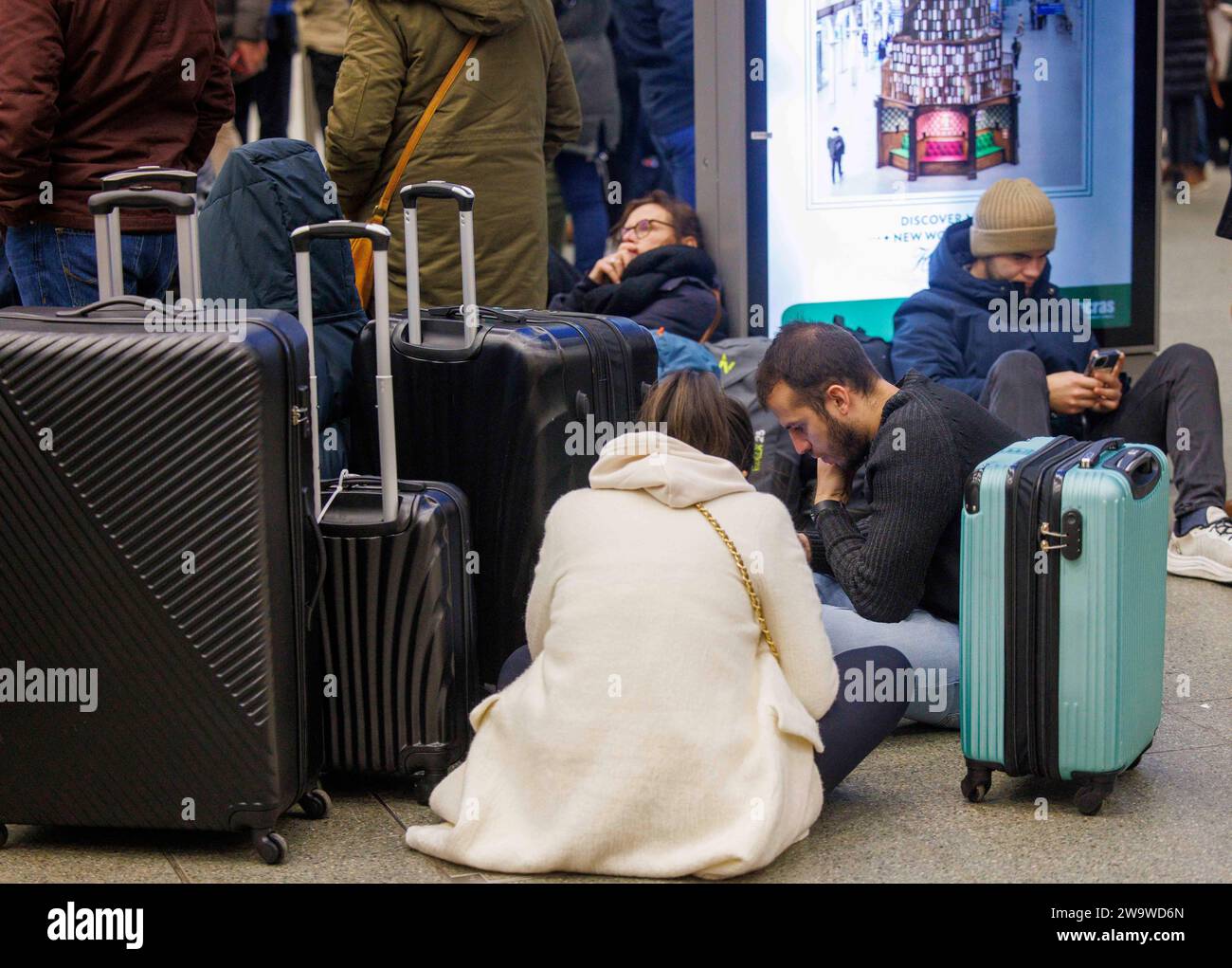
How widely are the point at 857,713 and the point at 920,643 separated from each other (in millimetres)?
475

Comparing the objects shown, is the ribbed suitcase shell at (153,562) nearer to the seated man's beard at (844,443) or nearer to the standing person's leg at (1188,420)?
the seated man's beard at (844,443)

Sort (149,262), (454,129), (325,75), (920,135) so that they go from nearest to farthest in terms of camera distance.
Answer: (149,262), (454,129), (920,135), (325,75)

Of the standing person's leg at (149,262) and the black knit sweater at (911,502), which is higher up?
the standing person's leg at (149,262)

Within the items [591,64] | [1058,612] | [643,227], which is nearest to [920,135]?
[643,227]

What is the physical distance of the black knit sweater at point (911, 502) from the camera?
3.60 meters

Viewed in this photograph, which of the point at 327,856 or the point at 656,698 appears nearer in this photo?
the point at 656,698

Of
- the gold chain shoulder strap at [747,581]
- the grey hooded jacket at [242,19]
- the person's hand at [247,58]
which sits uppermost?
the grey hooded jacket at [242,19]

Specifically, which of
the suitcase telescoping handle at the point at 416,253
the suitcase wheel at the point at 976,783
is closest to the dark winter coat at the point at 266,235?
the suitcase telescoping handle at the point at 416,253

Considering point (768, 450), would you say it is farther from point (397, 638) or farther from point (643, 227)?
point (397, 638)

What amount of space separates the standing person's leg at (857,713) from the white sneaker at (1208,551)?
74.6 inches

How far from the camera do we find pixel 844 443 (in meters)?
3.79

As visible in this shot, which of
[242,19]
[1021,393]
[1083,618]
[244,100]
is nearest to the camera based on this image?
[1083,618]

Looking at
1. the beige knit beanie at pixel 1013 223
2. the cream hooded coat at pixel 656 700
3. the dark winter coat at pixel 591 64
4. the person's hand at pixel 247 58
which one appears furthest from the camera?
the person's hand at pixel 247 58

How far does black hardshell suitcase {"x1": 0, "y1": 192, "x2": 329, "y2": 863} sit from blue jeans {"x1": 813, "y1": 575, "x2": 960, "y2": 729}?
4.05ft
